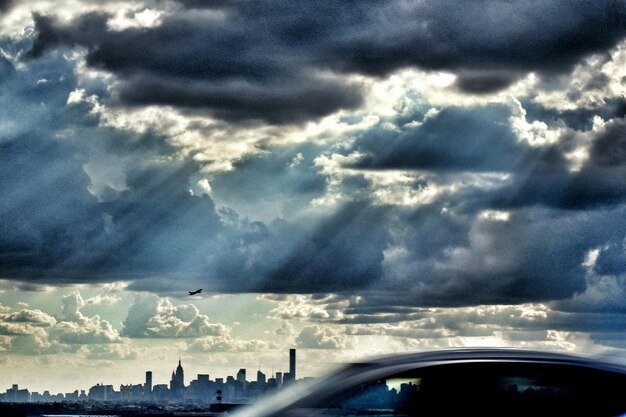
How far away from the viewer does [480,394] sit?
739cm

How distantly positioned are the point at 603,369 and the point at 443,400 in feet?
3.97

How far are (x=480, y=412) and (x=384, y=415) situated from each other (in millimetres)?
663

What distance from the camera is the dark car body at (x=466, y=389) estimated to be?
7352mm

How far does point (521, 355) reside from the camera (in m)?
7.64

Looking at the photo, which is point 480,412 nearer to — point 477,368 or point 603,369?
point 477,368

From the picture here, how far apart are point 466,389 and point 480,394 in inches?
4.0

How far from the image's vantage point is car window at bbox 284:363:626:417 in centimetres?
734

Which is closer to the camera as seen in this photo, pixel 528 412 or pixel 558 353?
pixel 528 412

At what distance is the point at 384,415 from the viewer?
23.8 ft

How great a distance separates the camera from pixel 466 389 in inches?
292

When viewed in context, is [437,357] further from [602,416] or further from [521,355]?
[602,416]

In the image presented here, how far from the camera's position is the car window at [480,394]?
7344mm

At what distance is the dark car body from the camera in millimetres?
7352

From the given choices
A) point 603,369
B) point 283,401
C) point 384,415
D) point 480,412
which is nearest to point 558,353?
point 603,369
